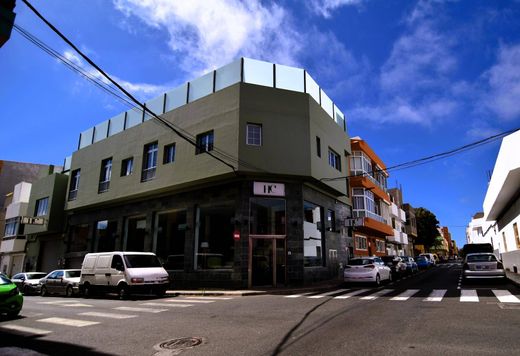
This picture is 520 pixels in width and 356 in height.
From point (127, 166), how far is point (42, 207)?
13693 millimetres

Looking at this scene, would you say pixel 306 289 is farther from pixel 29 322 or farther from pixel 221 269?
pixel 29 322

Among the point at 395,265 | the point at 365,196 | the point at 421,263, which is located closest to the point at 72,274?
the point at 395,265

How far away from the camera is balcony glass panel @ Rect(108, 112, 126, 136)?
92.8ft

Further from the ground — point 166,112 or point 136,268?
point 166,112

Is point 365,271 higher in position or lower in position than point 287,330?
higher

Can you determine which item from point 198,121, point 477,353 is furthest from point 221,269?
point 477,353

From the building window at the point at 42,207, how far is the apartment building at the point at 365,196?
1102 inches

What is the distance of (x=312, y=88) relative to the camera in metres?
23.3

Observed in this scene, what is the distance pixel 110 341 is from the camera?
710cm

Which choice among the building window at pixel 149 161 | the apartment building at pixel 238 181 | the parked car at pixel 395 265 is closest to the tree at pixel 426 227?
the parked car at pixel 395 265

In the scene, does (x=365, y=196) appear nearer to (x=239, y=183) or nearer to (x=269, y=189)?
(x=269, y=189)

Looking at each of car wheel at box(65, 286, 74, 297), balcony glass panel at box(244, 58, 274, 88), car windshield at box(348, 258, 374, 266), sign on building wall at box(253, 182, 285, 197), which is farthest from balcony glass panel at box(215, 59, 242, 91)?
car wheel at box(65, 286, 74, 297)

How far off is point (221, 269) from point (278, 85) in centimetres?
1118

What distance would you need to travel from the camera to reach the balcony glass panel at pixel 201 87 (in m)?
22.4
